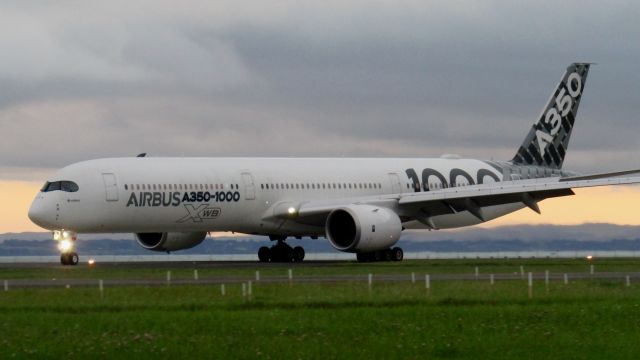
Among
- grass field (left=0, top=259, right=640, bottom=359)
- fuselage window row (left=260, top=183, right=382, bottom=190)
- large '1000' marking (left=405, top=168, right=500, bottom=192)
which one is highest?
large '1000' marking (left=405, top=168, right=500, bottom=192)

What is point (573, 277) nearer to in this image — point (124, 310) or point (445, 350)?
point (124, 310)

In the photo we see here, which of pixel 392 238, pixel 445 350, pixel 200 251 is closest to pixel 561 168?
pixel 392 238

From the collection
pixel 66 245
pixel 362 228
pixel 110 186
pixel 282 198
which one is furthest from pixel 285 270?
pixel 66 245

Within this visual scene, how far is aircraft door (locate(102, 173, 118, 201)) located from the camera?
2400 inches

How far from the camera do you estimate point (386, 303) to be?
1474 inches

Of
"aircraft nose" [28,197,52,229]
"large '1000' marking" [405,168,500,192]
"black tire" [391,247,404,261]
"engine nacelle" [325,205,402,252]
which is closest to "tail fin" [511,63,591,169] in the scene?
"large '1000' marking" [405,168,500,192]

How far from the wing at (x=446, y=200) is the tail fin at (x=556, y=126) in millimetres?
11073

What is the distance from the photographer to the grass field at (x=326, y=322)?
26656 millimetres

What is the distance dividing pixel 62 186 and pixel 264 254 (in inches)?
575

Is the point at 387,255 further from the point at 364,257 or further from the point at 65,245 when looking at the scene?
the point at 65,245

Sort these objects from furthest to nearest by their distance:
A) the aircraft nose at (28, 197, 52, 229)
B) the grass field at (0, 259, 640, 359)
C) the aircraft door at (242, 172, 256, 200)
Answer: the aircraft door at (242, 172, 256, 200)
the aircraft nose at (28, 197, 52, 229)
the grass field at (0, 259, 640, 359)

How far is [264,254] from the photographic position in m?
72.2

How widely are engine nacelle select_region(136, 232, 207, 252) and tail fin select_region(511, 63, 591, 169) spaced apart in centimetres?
2112

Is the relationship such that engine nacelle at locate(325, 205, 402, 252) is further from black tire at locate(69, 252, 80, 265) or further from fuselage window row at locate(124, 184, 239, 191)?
black tire at locate(69, 252, 80, 265)
